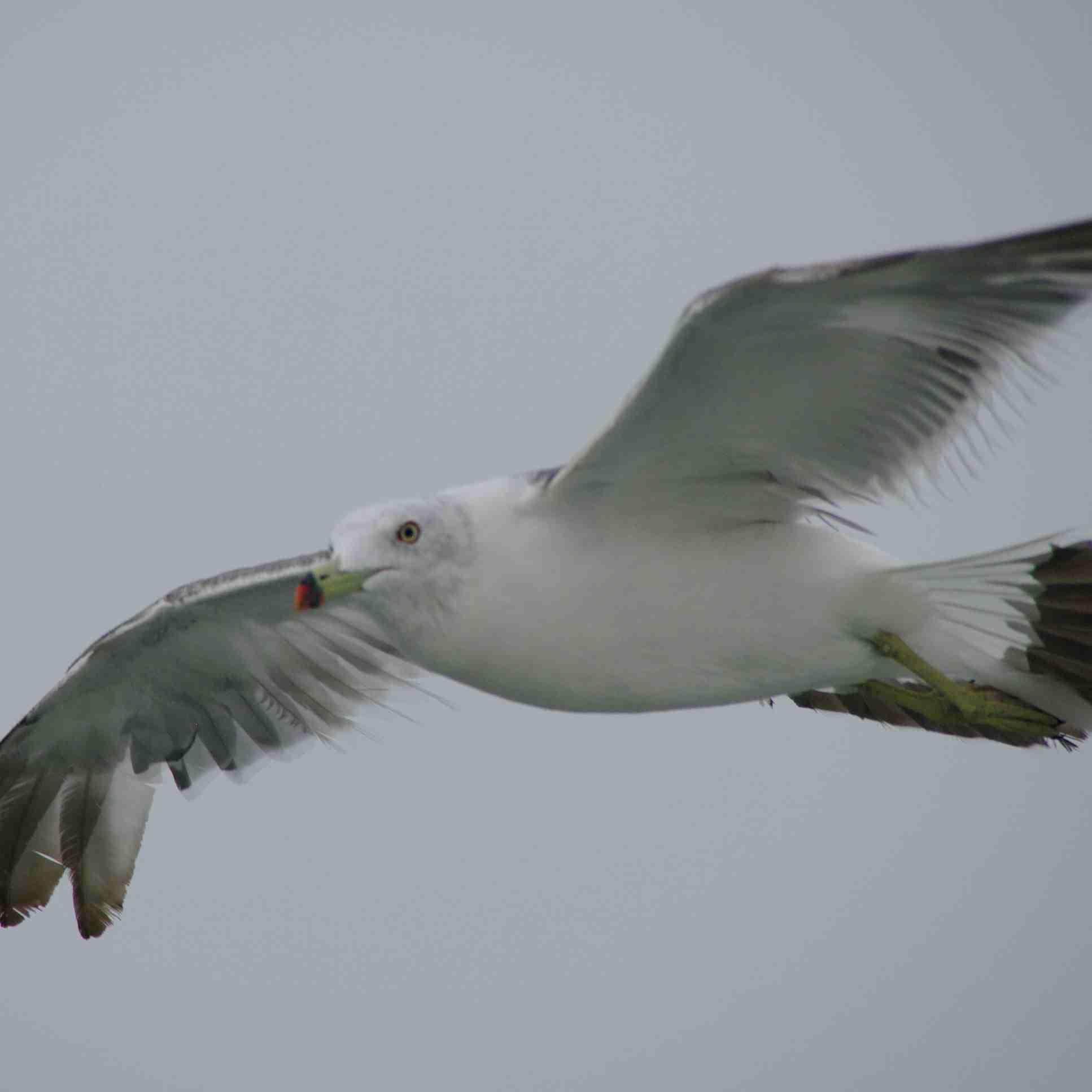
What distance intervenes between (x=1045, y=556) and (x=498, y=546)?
1.93 metres

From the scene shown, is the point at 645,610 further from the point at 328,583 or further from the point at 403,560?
the point at 328,583

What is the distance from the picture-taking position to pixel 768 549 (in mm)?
7062

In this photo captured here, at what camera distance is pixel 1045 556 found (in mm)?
7133

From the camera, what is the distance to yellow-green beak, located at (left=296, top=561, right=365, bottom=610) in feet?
22.1

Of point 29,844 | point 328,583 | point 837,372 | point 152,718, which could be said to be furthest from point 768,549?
point 29,844

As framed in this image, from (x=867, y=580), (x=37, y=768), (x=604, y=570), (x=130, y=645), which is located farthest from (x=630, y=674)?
(x=37, y=768)

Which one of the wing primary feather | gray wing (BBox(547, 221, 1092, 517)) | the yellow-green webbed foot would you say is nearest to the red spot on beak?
gray wing (BBox(547, 221, 1092, 517))

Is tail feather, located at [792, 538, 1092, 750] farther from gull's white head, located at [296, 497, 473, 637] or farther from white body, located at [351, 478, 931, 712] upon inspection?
gull's white head, located at [296, 497, 473, 637]

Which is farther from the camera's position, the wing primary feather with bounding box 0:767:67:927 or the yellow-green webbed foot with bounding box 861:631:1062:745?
the wing primary feather with bounding box 0:767:67:927

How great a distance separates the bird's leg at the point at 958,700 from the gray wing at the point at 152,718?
7.13ft

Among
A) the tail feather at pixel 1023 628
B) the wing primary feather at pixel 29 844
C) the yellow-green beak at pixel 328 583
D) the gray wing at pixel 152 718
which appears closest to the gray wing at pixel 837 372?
the tail feather at pixel 1023 628

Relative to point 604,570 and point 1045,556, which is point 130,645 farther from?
point 1045,556

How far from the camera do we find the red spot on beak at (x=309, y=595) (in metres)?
6.71

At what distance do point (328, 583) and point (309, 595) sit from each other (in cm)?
8
